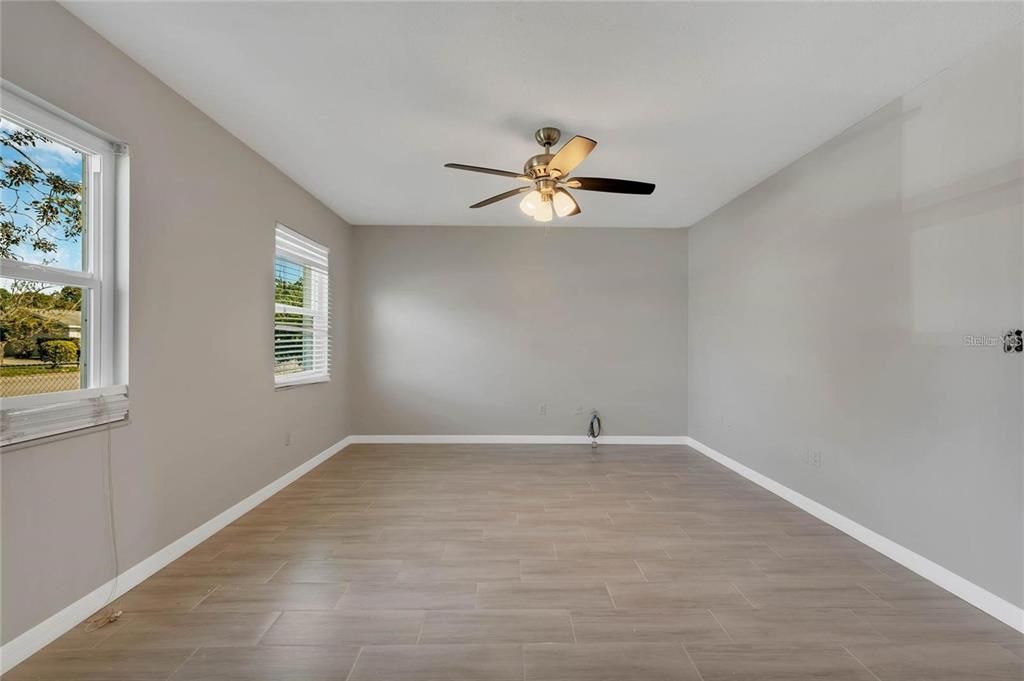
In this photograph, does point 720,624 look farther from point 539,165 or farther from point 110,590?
point 110,590

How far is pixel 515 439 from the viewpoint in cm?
544

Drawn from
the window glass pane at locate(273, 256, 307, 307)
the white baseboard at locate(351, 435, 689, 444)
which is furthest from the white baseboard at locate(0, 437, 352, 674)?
the white baseboard at locate(351, 435, 689, 444)

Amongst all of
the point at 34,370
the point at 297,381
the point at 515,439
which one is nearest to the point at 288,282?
the point at 297,381

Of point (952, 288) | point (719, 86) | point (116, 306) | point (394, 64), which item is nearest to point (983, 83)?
point (952, 288)

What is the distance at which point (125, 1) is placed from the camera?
184 cm

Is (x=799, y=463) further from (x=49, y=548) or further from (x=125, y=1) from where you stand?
(x=125, y=1)

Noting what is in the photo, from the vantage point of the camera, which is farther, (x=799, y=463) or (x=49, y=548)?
(x=799, y=463)

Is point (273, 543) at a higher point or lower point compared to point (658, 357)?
lower

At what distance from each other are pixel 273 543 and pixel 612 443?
376 cm

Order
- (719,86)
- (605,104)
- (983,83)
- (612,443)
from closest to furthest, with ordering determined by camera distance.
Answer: (983,83)
(719,86)
(605,104)
(612,443)

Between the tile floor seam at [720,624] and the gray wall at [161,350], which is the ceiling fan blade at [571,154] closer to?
the gray wall at [161,350]

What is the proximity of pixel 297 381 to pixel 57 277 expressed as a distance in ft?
7.41

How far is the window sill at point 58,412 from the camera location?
1.68 m

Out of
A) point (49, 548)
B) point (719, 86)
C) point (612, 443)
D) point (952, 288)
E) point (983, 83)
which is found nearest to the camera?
point (49, 548)
